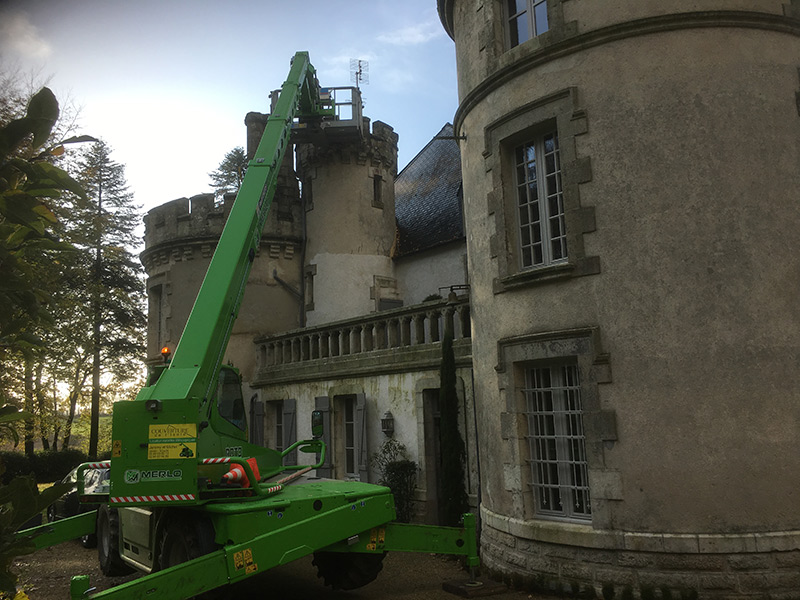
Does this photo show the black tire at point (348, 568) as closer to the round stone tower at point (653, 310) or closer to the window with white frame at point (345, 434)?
the round stone tower at point (653, 310)

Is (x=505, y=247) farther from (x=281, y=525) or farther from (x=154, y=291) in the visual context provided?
(x=154, y=291)

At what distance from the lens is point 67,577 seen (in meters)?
9.88

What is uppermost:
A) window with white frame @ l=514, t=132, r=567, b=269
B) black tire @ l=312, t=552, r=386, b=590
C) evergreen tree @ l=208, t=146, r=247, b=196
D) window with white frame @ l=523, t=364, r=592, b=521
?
evergreen tree @ l=208, t=146, r=247, b=196

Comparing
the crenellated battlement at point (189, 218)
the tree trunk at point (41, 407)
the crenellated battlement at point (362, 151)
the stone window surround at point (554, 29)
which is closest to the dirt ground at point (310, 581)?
the stone window surround at point (554, 29)

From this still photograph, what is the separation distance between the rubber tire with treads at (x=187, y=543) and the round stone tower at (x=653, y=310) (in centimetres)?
366

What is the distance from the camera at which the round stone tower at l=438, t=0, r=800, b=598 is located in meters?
7.13

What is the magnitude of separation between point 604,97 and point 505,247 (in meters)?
2.18

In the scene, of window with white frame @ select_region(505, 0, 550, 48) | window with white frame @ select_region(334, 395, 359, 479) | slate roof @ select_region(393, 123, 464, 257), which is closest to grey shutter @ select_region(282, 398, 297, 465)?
window with white frame @ select_region(334, 395, 359, 479)

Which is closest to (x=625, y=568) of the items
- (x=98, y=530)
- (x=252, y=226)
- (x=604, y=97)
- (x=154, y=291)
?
(x=604, y=97)

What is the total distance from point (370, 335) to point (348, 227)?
14.6 feet

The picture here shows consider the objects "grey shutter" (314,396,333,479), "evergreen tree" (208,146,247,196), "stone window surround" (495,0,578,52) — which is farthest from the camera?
"evergreen tree" (208,146,247,196)

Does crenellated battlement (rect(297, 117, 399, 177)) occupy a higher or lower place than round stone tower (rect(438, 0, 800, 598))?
higher

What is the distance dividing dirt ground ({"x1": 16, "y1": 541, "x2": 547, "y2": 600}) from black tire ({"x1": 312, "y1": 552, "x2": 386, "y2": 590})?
0.62ft

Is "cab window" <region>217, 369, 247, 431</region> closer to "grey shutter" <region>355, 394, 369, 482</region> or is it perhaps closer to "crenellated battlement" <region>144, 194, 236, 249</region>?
"grey shutter" <region>355, 394, 369, 482</region>
